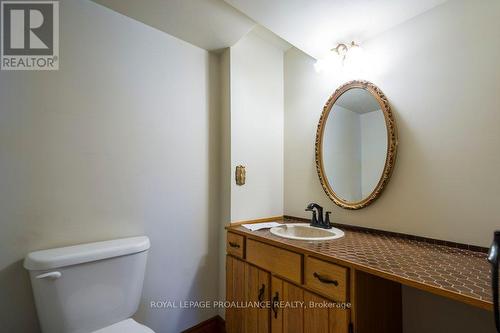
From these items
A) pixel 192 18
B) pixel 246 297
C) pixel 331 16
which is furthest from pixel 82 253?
pixel 331 16

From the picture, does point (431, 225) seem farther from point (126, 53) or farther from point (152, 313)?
point (126, 53)

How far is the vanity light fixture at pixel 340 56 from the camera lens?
1.54 metres

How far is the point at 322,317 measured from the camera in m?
1.08

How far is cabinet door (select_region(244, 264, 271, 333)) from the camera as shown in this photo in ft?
4.47

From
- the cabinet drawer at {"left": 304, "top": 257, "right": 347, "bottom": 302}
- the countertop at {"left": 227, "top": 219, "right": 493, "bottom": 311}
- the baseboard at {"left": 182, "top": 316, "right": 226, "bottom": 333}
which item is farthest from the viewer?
the baseboard at {"left": 182, "top": 316, "right": 226, "bottom": 333}

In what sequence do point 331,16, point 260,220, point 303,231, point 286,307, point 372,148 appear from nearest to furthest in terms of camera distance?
point 286,307 → point 331,16 → point 372,148 → point 303,231 → point 260,220

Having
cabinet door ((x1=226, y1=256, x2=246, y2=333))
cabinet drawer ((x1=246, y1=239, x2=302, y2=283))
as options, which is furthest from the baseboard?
cabinet drawer ((x1=246, y1=239, x2=302, y2=283))

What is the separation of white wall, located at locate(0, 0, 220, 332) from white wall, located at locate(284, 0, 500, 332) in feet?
3.95

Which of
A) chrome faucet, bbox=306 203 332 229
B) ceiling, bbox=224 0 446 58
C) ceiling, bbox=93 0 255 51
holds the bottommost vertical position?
chrome faucet, bbox=306 203 332 229

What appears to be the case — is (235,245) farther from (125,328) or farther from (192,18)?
(192,18)

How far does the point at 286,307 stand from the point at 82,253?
1.08m

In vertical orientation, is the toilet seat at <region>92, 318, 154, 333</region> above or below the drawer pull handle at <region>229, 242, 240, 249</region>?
below

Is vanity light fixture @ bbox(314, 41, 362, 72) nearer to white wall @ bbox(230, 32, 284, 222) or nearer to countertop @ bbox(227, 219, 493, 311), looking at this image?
white wall @ bbox(230, 32, 284, 222)

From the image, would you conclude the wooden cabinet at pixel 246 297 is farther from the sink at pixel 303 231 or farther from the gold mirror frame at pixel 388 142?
the gold mirror frame at pixel 388 142
